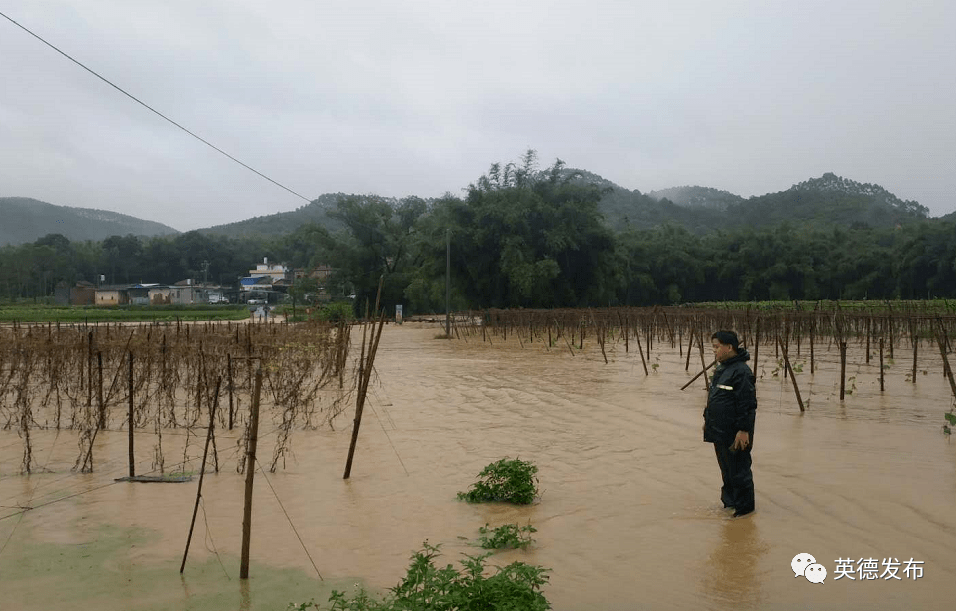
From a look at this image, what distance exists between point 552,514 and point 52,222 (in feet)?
585

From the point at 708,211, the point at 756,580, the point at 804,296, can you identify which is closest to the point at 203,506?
the point at 756,580

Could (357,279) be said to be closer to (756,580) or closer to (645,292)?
(645,292)

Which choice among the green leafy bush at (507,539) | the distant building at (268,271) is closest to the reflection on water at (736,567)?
the green leafy bush at (507,539)

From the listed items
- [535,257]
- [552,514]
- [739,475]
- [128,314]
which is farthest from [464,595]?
[128,314]

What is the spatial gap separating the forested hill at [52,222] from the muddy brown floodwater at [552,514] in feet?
521

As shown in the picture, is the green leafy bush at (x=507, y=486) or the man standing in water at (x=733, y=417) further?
the green leafy bush at (x=507, y=486)

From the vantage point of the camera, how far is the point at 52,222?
519ft

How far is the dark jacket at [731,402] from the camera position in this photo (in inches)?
216

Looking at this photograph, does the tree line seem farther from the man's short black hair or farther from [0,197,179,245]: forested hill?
[0,197,179,245]: forested hill

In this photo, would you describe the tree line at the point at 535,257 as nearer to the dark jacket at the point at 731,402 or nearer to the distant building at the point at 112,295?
the distant building at the point at 112,295

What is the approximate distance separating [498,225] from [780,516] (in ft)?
111

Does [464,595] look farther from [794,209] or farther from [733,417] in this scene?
[794,209]

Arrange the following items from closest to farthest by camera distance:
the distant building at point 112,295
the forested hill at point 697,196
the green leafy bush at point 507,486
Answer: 1. the green leafy bush at point 507,486
2. the distant building at point 112,295
3. the forested hill at point 697,196

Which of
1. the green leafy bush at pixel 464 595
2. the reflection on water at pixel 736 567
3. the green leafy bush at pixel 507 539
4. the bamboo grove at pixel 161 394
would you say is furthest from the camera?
the bamboo grove at pixel 161 394
